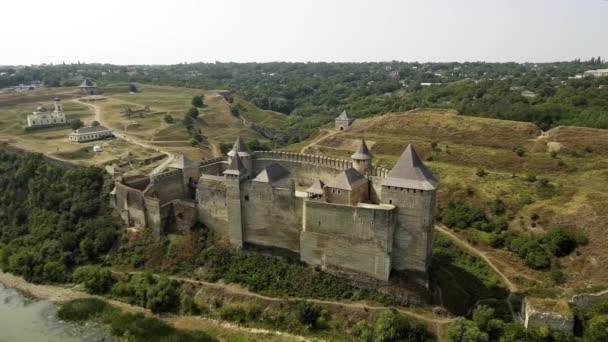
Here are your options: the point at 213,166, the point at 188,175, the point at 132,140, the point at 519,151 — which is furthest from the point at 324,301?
the point at 132,140

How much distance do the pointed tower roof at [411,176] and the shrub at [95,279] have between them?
18726mm

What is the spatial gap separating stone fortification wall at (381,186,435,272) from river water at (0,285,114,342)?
16.7 metres

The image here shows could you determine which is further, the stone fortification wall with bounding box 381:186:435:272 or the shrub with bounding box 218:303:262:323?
the shrub with bounding box 218:303:262:323

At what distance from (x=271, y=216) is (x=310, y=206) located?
327cm

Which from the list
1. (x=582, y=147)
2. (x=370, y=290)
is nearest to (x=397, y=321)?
(x=370, y=290)

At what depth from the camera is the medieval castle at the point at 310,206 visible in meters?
25.1

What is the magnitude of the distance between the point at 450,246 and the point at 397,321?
10.2 metres

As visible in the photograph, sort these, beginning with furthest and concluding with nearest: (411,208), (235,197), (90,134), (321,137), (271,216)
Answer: (321,137), (90,134), (235,197), (271,216), (411,208)

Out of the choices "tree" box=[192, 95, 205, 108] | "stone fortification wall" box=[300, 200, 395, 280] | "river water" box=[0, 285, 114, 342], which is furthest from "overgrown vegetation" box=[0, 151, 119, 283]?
"tree" box=[192, 95, 205, 108]

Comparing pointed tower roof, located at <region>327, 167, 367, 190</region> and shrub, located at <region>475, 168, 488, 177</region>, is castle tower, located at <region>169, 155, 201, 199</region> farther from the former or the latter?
shrub, located at <region>475, 168, 488, 177</region>

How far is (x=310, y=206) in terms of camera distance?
26703 millimetres

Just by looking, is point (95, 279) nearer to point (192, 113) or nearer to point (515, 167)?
point (515, 167)

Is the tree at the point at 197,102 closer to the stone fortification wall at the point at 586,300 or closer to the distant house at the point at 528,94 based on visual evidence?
the distant house at the point at 528,94

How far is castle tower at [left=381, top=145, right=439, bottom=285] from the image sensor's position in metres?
24.6
